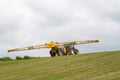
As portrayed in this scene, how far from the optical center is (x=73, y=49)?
191ft

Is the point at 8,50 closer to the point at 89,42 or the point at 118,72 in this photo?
the point at 89,42

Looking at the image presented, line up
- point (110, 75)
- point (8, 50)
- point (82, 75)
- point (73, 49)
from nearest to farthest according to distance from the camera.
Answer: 1. point (110, 75)
2. point (82, 75)
3. point (73, 49)
4. point (8, 50)

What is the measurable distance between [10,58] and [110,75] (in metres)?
36.3

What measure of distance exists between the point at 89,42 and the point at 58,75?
123ft

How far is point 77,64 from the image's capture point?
116 ft

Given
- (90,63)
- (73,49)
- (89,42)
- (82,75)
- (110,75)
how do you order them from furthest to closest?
1. (89,42)
2. (73,49)
3. (90,63)
4. (82,75)
5. (110,75)

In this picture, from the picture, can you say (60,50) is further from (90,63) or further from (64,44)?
(90,63)

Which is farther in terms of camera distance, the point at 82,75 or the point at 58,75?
the point at 58,75

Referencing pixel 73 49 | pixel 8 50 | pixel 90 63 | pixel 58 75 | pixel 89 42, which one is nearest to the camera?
pixel 58 75

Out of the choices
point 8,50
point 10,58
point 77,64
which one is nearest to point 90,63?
point 77,64

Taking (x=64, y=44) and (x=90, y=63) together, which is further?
(x=64, y=44)

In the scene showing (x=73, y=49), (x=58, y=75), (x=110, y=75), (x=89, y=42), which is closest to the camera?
(x=110, y=75)

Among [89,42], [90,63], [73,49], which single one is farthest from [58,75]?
[89,42]

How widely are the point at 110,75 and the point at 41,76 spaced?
767 cm
